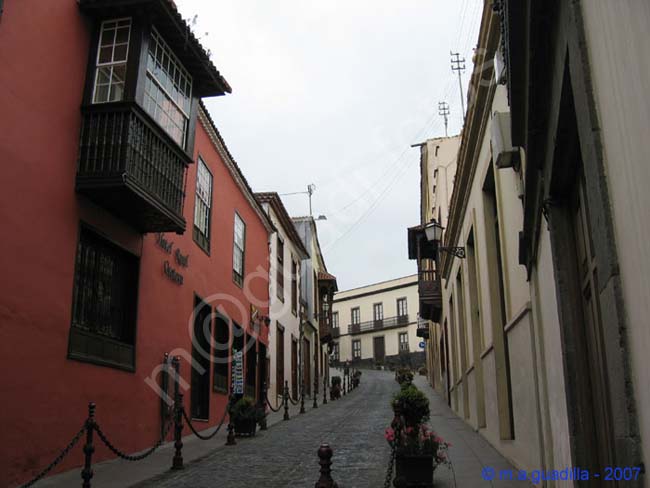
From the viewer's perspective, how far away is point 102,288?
995 centimetres

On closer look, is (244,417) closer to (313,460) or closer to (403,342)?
(313,460)

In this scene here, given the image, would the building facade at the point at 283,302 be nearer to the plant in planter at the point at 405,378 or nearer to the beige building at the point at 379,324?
the plant in planter at the point at 405,378

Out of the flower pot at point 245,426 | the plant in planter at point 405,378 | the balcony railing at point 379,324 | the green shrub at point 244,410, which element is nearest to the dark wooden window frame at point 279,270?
the plant in planter at point 405,378

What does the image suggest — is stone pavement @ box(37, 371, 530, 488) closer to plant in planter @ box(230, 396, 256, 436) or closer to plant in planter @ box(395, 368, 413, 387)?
plant in planter @ box(230, 396, 256, 436)

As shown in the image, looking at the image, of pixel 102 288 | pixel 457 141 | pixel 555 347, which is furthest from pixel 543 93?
pixel 457 141

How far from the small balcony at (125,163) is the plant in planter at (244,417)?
449 cm

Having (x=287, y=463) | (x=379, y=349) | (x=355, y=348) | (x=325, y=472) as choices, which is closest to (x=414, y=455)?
(x=325, y=472)

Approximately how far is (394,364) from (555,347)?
176 feet

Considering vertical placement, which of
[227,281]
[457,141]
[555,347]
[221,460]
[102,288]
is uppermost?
[457,141]

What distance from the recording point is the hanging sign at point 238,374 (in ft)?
50.8

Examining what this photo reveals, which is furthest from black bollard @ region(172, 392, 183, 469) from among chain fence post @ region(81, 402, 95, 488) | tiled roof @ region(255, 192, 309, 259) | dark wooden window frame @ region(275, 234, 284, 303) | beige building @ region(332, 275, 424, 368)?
beige building @ region(332, 275, 424, 368)

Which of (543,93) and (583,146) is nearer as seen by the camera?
(583,146)

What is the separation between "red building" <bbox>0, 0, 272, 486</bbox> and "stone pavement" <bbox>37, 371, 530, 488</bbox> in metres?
0.74

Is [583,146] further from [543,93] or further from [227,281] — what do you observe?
[227,281]
